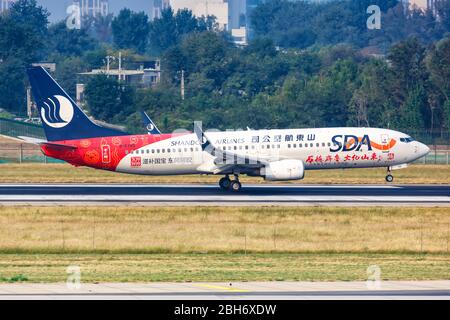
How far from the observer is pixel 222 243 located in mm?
45562

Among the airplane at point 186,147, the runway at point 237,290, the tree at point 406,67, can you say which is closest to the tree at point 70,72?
the tree at point 406,67

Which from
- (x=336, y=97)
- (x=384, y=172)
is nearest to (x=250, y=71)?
(x=336, y=97)

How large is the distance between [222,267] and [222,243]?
7.16 meters

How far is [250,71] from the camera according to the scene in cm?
15288

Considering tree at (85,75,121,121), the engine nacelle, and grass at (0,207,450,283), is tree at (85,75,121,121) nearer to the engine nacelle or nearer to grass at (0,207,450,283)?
the engine nacelle

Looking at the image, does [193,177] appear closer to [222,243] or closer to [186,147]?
[186,147]

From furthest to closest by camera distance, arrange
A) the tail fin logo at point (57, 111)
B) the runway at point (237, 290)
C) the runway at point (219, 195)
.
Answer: the tail fin logo at point (57, 111) < the runway at point (219, 195) < the runway at point (237, 290)

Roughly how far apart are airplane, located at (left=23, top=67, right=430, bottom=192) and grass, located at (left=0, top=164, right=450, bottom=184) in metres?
5.57

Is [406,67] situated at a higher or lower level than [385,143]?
higher

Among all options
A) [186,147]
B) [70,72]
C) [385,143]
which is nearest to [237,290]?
[186,147]

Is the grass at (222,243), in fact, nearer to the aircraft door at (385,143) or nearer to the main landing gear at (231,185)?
the main landing gear at (231,185)

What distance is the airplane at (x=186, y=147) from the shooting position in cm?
6681

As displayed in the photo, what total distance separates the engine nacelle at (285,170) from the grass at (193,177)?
8.12m
